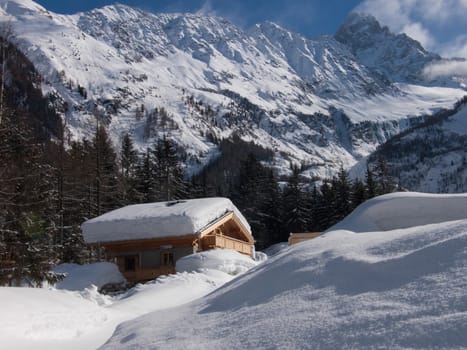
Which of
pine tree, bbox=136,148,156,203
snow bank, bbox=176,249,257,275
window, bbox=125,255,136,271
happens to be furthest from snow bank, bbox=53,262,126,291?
pine tree, bbox=136,148,156,203

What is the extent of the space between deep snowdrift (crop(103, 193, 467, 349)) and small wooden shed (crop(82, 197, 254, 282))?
1617 cm

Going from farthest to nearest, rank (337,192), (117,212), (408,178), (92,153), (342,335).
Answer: (408,178)
(337,192)
(92,153)
(117,212)
(342,335)

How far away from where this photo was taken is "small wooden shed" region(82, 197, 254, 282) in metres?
23.2

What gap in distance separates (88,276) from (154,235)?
3.66 m

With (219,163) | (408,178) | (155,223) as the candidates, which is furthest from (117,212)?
(408,178)

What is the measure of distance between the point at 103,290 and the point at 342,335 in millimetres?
18970

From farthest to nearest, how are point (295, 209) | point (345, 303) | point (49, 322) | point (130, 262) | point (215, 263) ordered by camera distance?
1. point (295, 209)
2. point (130, 262)
3. point (215, 263)
4. point (49, 322)
5. point (345, 303)

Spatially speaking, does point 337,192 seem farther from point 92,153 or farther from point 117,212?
point 117,212

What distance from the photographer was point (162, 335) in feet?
18.4

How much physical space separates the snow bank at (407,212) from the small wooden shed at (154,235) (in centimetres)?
1356

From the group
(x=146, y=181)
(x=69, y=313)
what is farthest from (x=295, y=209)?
(x=69, y=313)

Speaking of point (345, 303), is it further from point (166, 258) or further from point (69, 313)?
point (166, 258)

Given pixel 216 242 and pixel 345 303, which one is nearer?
pixel 345 303

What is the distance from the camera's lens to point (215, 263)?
781 inches
